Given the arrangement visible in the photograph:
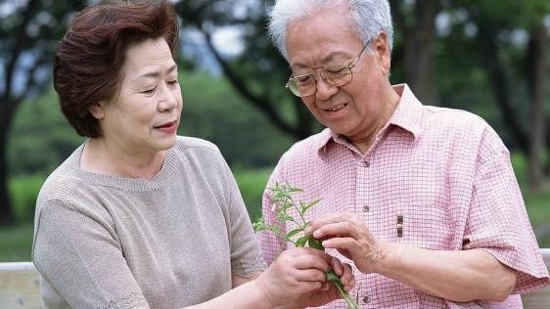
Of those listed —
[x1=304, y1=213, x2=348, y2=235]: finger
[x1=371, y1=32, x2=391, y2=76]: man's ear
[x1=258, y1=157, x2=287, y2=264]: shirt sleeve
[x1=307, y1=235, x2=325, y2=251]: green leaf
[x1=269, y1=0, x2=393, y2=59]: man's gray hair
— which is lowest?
[x1=258, y1=157, x2=287, y2=264]: shirt sleeve

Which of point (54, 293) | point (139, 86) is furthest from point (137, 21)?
point (54, 293)

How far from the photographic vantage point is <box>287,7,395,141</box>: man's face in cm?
305

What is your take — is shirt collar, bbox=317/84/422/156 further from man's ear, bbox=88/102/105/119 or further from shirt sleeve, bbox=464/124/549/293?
man's ear, bbox=88/102/105/119

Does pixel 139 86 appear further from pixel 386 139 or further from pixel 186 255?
pixel 386 139

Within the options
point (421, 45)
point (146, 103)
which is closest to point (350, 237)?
point (146, 103)

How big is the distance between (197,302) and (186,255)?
0.14 m

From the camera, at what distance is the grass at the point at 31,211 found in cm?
1150

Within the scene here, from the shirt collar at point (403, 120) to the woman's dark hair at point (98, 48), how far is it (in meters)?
0.69

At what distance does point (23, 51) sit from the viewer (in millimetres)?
16500

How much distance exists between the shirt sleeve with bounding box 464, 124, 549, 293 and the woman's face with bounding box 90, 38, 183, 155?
0.90m

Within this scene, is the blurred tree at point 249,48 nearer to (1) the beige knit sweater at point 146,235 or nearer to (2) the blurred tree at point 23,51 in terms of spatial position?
(2) the blurred tree at point 23,51

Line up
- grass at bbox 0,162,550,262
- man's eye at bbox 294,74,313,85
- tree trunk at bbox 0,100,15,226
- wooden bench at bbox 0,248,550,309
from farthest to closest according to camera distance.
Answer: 1. tree trunk at bbox 0,100,15,226
2. grass at bbox 0,162,550,262
3. wooden bench at bbox 0,248,550,309
4. man's eye at bbox 294,74,313,85

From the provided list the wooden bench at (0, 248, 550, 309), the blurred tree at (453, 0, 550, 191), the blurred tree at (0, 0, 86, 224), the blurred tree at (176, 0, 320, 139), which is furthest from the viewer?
the blurred tree at (0, 0, 86, 224)

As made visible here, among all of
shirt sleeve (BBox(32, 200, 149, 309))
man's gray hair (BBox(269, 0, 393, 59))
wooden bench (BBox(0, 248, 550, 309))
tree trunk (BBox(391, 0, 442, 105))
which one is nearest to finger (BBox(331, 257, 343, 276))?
shirt sleeve (BBox(32, 200, 149, 309))
